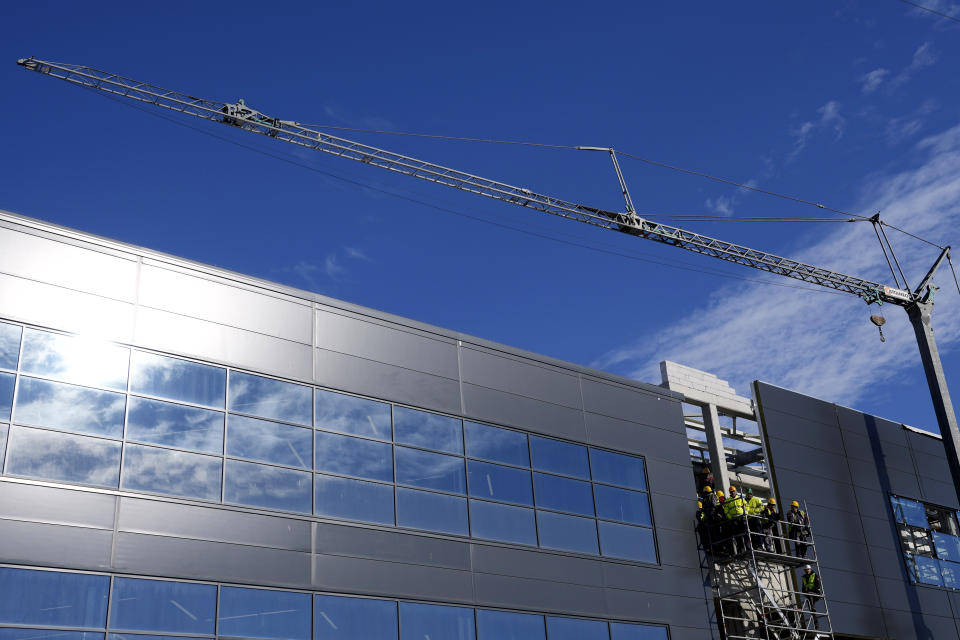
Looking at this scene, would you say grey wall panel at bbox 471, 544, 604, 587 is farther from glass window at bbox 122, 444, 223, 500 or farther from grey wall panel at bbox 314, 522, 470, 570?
glass window at bbox 122, 444, 223, 500

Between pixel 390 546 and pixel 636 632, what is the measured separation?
8105 mm

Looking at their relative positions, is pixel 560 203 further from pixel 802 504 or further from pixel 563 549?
pixel 563 549

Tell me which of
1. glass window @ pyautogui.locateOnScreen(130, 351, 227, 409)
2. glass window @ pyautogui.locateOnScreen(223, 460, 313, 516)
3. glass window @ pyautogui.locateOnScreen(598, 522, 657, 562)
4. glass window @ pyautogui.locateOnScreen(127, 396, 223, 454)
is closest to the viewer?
glass window @ pyautogui.locateOnScreen(127, 396, 223, 454)

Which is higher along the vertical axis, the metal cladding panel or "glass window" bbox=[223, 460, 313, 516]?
the metal cladding panel

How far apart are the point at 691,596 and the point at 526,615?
632 centimetres

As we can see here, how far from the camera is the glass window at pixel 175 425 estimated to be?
76.4 ft

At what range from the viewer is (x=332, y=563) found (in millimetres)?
24578

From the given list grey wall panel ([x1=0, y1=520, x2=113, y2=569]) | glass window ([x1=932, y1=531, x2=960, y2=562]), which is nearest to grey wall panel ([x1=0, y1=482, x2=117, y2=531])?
grey wall panel ([x1=0, y1=520, x2=113, y2=569])

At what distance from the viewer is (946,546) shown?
1598 inches

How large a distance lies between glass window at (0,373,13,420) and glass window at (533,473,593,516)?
13855 mm

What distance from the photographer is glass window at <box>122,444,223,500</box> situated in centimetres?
2273

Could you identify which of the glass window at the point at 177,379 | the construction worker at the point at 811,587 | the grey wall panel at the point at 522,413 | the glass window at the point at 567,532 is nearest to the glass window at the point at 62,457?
A: the glass window at the point at 177,379

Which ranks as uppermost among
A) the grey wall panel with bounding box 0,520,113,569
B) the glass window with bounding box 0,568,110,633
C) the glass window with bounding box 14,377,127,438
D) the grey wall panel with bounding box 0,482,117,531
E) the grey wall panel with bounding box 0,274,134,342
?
the grey wall panel with bounding box 0,274,134,342

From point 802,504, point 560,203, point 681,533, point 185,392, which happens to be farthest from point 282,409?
point 560,203
